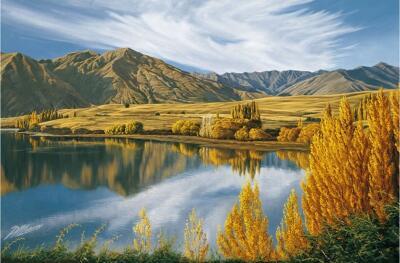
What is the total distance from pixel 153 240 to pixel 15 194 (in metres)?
36.2

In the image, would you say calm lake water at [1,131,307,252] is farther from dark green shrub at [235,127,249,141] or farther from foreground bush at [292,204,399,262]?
foreground bush at [292,204,399,262]

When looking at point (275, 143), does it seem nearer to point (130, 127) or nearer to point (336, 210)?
point (130, 127)

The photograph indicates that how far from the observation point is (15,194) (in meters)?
65.5

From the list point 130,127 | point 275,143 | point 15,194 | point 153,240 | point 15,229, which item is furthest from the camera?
point 130,127

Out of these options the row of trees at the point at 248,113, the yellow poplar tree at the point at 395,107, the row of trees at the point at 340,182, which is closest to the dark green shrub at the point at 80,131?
the row of trees at the point at 248,113

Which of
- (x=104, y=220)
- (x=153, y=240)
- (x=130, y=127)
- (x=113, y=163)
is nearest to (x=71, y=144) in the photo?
(x=130, y=127)

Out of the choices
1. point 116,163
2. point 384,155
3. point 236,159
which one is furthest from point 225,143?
point 384,155

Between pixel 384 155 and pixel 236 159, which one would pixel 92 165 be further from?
pixel 384 155

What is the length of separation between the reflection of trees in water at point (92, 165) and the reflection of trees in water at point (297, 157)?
22.6 metres

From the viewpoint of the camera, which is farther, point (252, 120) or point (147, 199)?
point (252, 120)

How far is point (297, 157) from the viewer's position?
3880 inches

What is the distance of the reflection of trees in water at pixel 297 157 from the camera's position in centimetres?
8965

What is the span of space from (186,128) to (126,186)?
63.4 m

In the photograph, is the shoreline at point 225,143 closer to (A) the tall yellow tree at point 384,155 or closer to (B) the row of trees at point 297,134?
(B) the row of trees at point 297,134
